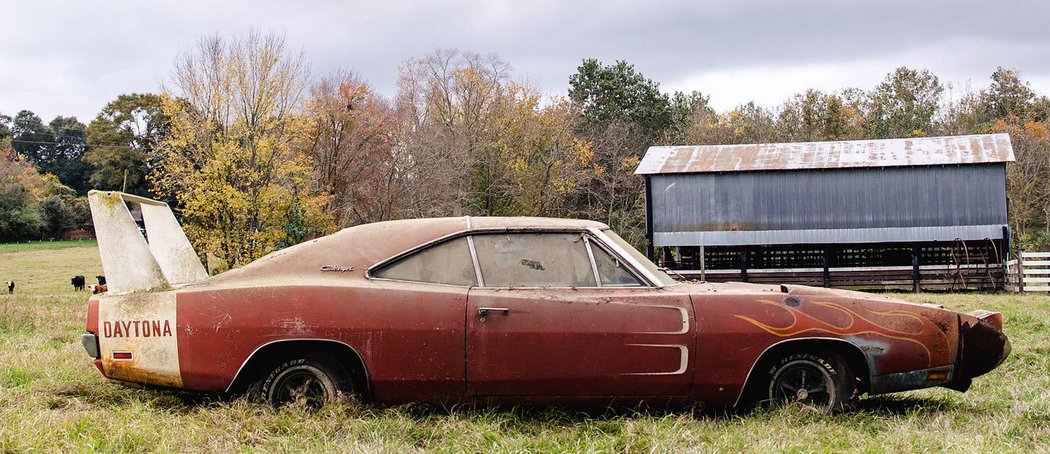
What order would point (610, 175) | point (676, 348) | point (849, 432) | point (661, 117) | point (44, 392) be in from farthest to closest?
point (661, 117) < point (610, 175) < point (44, 392) < point (676, 348) < point (849, 432)

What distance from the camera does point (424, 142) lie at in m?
41.4

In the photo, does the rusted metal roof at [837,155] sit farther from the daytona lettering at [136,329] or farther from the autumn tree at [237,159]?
the daytona lettering at [136,329]

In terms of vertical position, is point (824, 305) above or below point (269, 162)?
below

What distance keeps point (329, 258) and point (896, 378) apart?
3.79 m

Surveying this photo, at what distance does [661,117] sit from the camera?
5775 centimetres

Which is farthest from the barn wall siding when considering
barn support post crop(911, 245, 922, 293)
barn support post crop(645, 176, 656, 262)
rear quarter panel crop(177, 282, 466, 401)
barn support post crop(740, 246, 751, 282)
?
rear quarter panel crop(177, 282, 466, 401)

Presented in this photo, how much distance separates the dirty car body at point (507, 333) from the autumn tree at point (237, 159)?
23.5 metres

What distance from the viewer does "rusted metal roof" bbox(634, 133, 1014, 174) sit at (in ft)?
95.3

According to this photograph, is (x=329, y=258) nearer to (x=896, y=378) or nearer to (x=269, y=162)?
(x=896, y=378)

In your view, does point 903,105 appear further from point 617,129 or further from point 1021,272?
point 1021,272

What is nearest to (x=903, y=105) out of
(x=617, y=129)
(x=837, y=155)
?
(x=617, y=129)

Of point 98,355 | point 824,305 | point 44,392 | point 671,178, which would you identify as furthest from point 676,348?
point 671,178

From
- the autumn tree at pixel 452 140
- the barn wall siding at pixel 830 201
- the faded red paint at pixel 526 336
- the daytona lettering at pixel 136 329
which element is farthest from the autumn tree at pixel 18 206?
the faded red paint at pixel 526 336

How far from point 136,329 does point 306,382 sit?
1.16 meters
